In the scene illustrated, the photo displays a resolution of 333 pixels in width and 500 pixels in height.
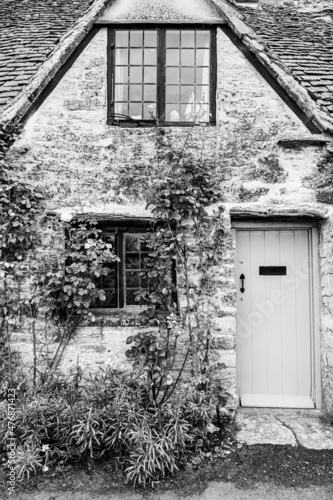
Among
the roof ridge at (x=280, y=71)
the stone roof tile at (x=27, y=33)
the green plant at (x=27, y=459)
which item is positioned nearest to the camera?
the green plant at (x=27, y=459)

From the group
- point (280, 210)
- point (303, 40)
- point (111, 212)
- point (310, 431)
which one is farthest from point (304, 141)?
point (310, 431)

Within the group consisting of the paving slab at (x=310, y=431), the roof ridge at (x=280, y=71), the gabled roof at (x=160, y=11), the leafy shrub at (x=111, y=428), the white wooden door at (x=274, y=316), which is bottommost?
the paving slab at (x=310, y=431)

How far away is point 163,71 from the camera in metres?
5.18

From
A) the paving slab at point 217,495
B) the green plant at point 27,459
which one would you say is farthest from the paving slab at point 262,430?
the green plant at point 27,459

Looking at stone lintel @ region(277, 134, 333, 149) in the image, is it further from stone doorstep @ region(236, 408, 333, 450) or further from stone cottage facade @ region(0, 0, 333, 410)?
stone doorstep @ region(236, 408, 333, 450)

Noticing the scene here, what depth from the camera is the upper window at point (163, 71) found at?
17.0ft

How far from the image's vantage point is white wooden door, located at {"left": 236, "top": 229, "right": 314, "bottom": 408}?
204 inches

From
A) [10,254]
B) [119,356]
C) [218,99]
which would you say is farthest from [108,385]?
[218,99]

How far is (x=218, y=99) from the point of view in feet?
16.4

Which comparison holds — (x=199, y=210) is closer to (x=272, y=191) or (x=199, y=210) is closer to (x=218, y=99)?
(x=272, y=191)

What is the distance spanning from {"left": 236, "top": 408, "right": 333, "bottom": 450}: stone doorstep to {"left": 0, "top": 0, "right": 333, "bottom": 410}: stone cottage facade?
18 centimetres

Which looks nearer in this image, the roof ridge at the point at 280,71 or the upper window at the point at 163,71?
the roof ridge at the point at 280,71

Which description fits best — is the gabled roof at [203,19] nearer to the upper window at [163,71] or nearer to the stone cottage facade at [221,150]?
the stone cottage facade at [221,150]

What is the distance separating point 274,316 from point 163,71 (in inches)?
146
